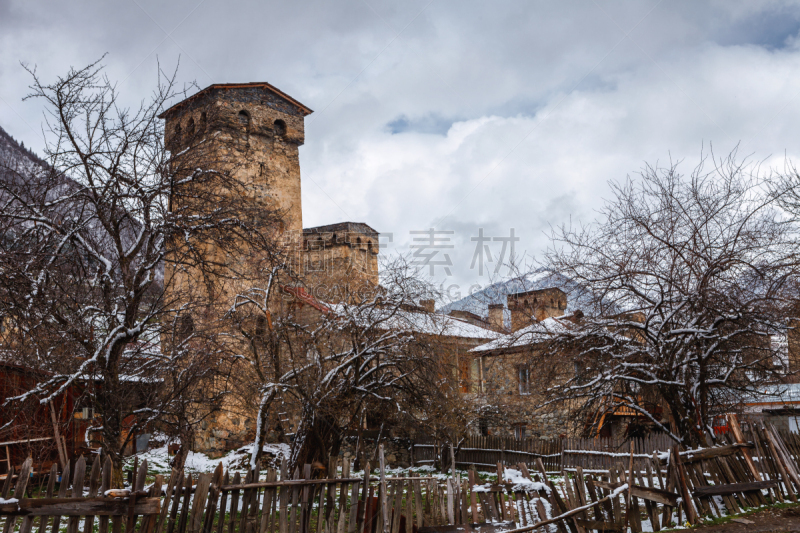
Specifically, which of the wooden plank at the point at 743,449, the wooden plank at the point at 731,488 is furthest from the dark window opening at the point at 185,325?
the wooden plank at the point at 743,449

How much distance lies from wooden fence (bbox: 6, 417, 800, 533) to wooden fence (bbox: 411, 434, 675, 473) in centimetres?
310

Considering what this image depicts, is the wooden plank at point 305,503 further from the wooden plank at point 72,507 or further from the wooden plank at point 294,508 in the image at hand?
the wooden plank at point 72,507

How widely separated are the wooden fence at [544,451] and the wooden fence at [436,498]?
3102 millimetres

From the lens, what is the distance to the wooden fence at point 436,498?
17.7 feet

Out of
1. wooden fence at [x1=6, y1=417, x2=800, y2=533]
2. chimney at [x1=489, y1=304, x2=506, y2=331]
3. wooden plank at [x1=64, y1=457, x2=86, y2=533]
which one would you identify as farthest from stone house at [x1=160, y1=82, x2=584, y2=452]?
wooden plank at [x1=64, y1=457, x2=86, y2=533]

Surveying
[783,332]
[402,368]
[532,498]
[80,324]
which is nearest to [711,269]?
[783,332]

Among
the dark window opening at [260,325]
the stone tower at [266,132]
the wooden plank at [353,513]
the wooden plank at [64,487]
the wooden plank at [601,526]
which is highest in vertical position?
the stone tower at [266,132]

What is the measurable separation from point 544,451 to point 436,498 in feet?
32.5

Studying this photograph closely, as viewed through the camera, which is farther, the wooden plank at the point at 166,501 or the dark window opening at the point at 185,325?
the dark window opening at the point at 185,325

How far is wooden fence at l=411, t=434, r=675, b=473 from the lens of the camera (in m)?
13.6

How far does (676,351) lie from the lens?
11008 mm

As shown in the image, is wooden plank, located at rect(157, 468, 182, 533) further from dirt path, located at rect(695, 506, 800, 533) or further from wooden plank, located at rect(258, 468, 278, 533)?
dirt path, located at rect(695, 506, 800, 533)

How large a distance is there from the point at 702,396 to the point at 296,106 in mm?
22767

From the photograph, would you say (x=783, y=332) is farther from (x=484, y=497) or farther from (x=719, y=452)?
(x=484, y=497)
